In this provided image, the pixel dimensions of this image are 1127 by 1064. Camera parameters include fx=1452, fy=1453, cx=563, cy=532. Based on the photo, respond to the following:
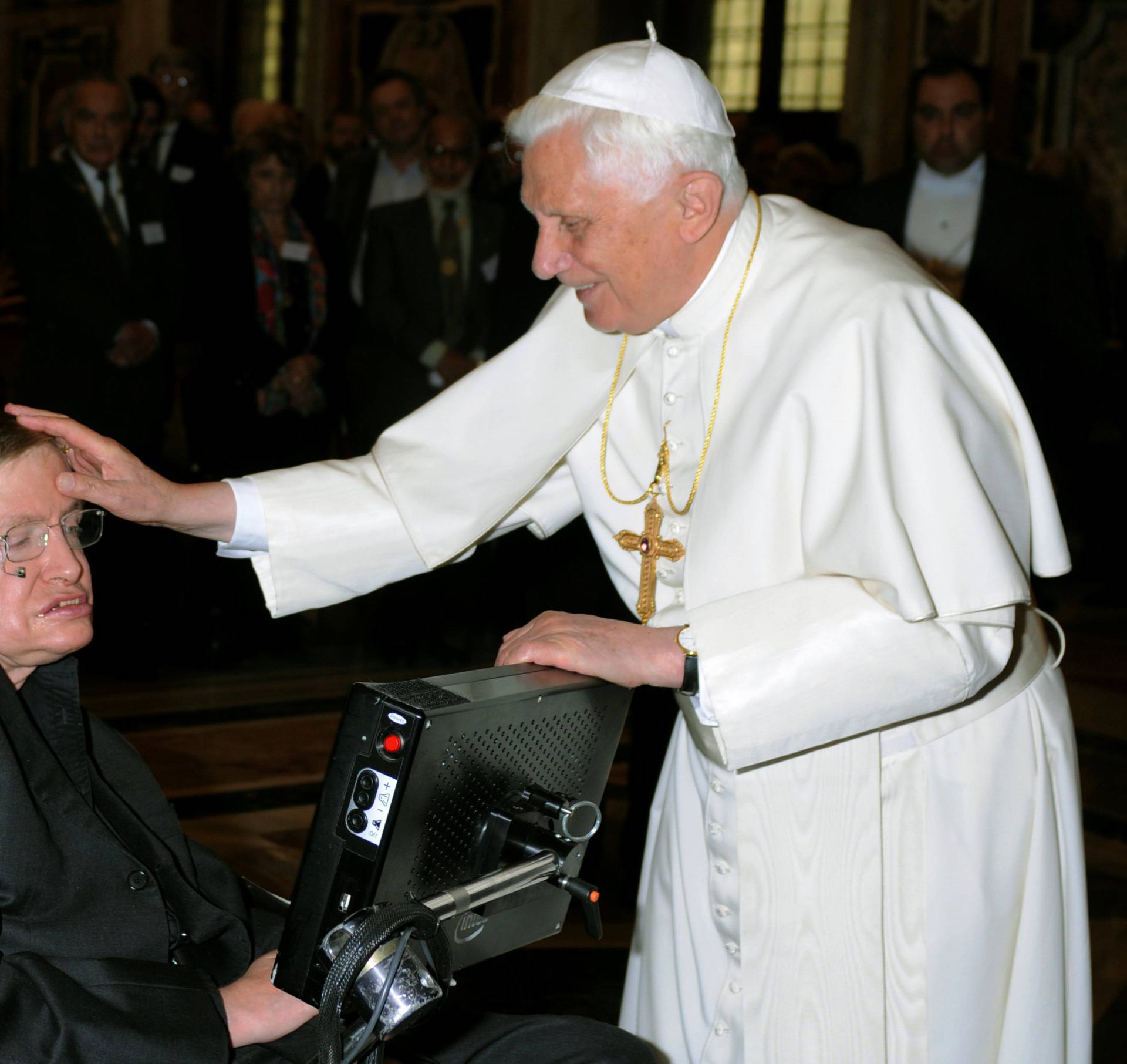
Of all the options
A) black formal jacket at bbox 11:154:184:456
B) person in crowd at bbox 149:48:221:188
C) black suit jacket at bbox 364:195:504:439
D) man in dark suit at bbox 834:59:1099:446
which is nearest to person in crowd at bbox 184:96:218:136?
person in crowd at bbox 149:48:221:188

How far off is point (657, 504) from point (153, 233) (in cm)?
438

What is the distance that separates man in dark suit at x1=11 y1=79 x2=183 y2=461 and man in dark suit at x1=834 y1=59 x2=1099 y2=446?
114 inches

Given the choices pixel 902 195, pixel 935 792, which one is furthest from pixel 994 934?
pixel 902 195

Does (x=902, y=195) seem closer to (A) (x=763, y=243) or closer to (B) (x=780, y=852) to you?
(A) (x=763, y=243)

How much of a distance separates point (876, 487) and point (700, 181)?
1.61 ft

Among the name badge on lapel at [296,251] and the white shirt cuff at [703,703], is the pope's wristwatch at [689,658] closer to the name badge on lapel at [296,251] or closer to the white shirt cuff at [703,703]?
the white shirt cuff at [703,703]

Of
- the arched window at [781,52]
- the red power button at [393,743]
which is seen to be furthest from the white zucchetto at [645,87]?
the arched window at [781,52]

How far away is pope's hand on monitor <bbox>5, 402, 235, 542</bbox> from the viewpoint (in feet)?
6.59

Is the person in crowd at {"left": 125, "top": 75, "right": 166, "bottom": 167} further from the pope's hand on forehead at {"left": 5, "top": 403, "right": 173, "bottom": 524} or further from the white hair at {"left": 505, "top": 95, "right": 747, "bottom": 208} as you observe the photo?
the white hair at {"left": 505, "top": 95, "right": 747, "bottom": 208}

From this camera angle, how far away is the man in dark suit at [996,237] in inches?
189

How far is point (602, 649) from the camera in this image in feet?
5.69

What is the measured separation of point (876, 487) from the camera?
1919 millimetres

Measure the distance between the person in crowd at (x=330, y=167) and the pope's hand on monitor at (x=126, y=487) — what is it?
4.46m

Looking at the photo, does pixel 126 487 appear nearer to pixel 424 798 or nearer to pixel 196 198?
pixel 424 798
